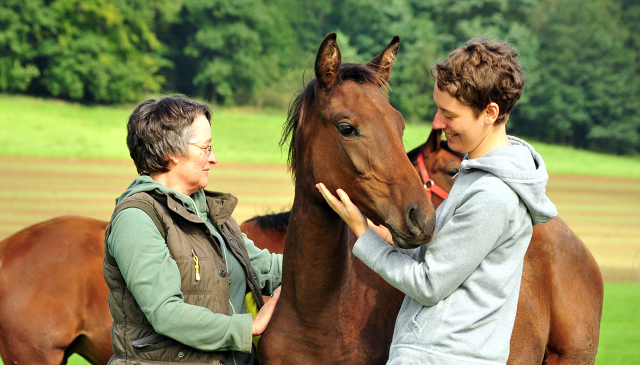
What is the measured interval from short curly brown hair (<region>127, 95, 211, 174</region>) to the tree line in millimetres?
33359

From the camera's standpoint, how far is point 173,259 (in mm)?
2246

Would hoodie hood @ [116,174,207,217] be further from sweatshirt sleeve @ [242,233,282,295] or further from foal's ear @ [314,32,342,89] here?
foal's ear @ [314,32,342,89]

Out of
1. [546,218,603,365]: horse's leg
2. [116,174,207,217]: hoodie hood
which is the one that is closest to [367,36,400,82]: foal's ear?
[116,174,207,217]: hoodie hood

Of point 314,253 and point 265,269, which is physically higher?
point 314,253

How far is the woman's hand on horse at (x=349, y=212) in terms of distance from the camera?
2.12 m

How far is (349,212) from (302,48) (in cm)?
4720

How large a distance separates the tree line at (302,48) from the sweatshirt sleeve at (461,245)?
33988 mm

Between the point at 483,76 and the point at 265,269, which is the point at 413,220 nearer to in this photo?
the point at 483,76

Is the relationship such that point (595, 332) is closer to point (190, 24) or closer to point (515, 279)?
point (515, 279)

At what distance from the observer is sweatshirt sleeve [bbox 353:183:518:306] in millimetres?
1882

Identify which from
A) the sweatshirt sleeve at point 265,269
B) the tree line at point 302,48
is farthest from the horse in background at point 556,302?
the tree line at point 302,48

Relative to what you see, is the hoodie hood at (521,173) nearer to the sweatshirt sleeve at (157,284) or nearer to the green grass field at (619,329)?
the sweatshirt sleeve at (157,284)

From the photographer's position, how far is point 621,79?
45.1 metres

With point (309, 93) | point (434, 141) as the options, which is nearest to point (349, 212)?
point (309, 93)
